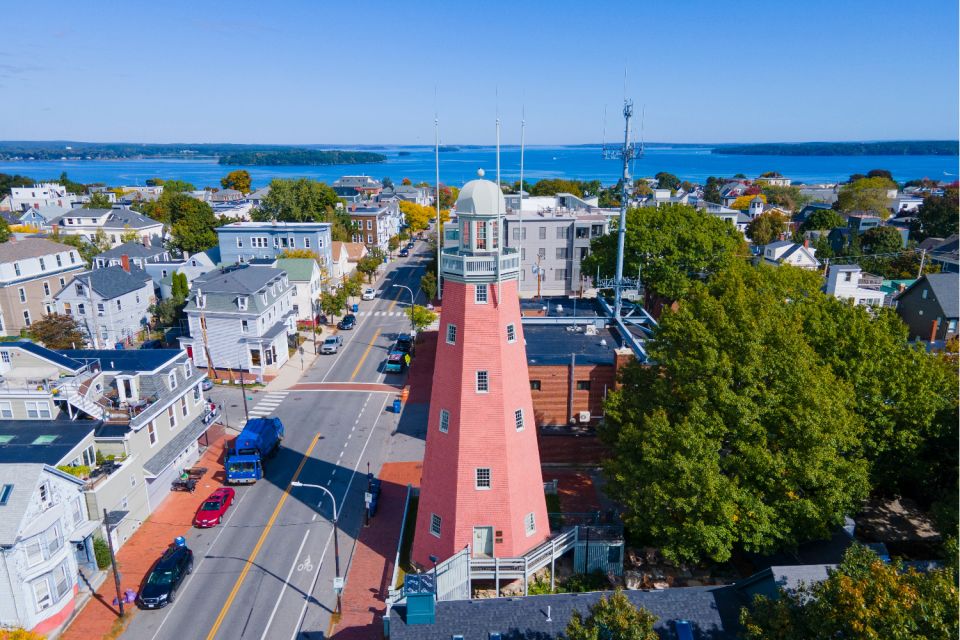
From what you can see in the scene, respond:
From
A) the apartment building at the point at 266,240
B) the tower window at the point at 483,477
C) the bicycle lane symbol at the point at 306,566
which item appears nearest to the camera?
the tower window at the point at 483,477

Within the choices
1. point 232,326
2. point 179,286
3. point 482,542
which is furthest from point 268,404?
point 482,542

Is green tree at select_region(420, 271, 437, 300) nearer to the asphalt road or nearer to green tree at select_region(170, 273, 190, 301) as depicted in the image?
the asphalt road

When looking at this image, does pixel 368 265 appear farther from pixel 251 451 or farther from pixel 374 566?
pixel 374 566

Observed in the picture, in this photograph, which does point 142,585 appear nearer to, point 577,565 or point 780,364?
point 577,565

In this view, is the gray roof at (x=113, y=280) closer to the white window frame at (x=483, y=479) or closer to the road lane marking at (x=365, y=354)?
the road lane marking at (x=365, y=354)

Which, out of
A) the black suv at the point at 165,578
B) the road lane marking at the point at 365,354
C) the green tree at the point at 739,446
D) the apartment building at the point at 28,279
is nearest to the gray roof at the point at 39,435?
the black suv at the point at 165,578

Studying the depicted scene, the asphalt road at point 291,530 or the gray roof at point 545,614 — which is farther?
the asphalt road at point 291,530

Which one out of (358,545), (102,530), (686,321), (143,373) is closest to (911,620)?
(686,321)
